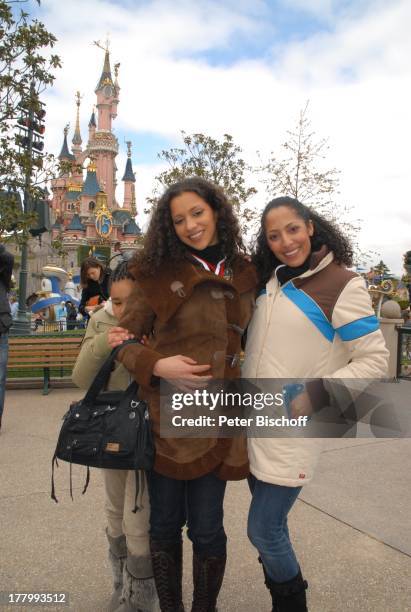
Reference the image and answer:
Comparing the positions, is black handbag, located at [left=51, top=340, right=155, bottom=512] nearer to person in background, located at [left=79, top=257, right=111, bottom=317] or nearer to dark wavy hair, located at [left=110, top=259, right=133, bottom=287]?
dark wavy hair, located at [left=110, top=259, right=133, bottom=287]

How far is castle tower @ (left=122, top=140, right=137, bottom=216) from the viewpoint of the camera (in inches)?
3271

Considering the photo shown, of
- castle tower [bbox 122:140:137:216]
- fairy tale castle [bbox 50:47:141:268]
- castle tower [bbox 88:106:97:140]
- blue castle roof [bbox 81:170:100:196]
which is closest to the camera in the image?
fairy tale castle [bbox 50:47:141:268]

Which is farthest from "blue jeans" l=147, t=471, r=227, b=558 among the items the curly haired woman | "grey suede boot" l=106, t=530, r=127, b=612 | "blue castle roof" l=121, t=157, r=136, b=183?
"blue castle roof" l=121, t=157, r=136, b=183

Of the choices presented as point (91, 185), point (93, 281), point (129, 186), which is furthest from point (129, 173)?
point (93, 281)

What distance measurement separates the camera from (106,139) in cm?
7938

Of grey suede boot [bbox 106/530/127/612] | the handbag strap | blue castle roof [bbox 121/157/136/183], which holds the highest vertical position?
blue castle roof [bbox 121/157/136/183]

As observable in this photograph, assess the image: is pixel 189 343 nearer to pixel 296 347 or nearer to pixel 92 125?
pixel 296 347

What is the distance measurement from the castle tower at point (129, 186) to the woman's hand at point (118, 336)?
8160 cm

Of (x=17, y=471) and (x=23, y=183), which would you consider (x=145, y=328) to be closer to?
(x=17, y=471)

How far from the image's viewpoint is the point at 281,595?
1.91 m

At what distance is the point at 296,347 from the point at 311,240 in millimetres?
491

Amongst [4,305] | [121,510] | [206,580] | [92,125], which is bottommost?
[206,580]

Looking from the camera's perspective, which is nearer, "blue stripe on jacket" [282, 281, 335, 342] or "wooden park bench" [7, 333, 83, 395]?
"blue stripe on jacket" [282, 281, 335, 342]

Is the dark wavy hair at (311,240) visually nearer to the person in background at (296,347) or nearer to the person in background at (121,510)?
the person in background at (296,347)
